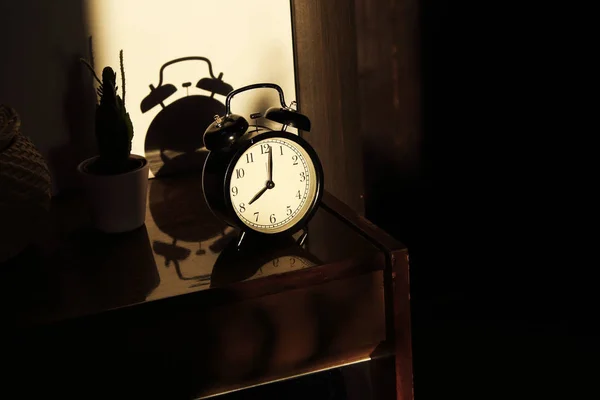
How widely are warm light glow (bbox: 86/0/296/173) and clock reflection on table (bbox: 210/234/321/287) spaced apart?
1.40 ft

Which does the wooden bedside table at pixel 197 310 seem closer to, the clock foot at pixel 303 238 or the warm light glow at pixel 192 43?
the clock foot at pixel 303 238

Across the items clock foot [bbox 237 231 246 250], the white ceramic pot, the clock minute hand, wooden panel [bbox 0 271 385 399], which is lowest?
wooden panel [bbox 0 271 385 399]

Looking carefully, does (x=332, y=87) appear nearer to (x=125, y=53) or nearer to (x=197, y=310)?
(x=125, y=53)

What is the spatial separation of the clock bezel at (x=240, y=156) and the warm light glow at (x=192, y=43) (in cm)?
39

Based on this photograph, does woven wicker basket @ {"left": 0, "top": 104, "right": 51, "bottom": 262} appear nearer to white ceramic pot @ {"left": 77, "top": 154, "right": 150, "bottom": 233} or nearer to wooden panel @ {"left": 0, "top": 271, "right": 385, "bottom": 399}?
white ceramic pot @ {"left": 77, "top": 154, "right": 150, "bottom": 233}

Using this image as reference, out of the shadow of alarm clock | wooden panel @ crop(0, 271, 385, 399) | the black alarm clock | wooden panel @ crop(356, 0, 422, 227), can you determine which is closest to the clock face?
the black alarm clock

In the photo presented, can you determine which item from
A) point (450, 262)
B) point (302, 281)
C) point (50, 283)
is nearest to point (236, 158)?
point (302, 281)

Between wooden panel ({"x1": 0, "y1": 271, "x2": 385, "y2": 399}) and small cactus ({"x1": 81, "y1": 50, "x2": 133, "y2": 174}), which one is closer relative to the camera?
wooden panel ({"x1": 0, "y1": 271, "x2": 385, "y2": 399})

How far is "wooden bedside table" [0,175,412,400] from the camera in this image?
1.04 metres

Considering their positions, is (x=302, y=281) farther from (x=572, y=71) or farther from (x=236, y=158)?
(x=572, y=71)

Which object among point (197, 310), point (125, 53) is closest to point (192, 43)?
point (125, 53)

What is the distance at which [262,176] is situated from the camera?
1236mm

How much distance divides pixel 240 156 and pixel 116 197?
224 mm

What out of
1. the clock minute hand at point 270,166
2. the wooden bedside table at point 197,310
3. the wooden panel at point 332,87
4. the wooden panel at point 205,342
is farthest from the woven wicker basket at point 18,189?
the wooden panel at point 332,87
